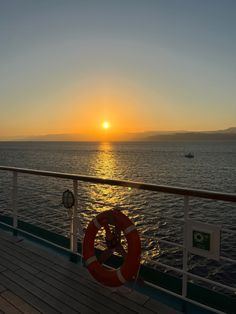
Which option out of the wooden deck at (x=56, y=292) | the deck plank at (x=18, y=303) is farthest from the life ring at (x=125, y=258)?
the deck plank at (x=18, y=303)

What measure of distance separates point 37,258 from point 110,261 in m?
0.73

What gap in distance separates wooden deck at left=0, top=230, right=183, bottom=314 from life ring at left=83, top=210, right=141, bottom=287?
0.14m

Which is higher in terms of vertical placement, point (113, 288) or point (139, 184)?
point (139, 184)

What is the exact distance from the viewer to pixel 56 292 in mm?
2295

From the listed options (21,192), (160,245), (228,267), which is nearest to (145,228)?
(160,245)

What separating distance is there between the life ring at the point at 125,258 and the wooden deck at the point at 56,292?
14cm

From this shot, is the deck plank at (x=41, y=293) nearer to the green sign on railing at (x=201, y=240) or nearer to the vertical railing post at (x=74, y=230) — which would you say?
the vertical railing post at (x=74, y=230)

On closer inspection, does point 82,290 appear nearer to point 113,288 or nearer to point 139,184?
point 113,288

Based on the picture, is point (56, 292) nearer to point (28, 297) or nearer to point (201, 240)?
point (28, 297)

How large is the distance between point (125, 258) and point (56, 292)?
61cm

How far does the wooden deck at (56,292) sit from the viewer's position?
210 centimetres

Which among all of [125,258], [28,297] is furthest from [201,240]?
[28,297]

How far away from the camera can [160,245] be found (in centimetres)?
877

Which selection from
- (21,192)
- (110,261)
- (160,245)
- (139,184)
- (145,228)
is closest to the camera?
(139,184)
